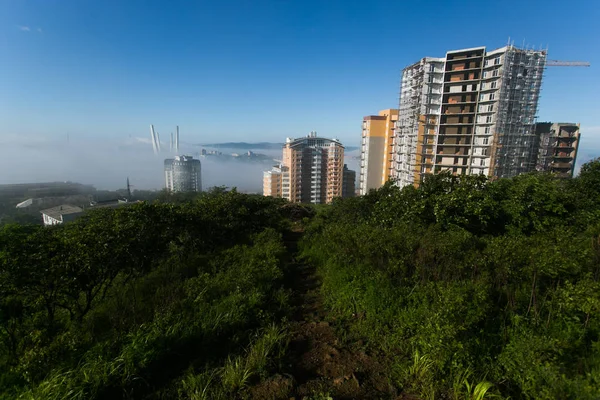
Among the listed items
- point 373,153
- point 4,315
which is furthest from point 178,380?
point 373,153

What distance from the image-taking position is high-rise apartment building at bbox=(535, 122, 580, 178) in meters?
38.3

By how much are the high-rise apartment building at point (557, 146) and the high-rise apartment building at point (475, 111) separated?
2167 millimetres

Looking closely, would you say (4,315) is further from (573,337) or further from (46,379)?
(573,337)

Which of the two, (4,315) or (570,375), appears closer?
(570,375)

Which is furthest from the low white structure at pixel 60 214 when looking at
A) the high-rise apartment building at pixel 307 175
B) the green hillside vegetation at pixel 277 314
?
the high-rise apartment building at pixel 307 175

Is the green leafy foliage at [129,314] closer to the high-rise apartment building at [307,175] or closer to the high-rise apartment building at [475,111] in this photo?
the high-rise apartment building at [475,111]

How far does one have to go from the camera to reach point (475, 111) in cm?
3506

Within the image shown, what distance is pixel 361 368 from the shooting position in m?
3.41

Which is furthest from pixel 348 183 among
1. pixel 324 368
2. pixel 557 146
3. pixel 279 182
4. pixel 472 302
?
pixel 324 368

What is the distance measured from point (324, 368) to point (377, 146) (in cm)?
4616

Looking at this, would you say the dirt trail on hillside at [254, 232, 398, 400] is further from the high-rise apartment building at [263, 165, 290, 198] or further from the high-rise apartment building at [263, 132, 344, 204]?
the high-rise apartment building at [263, 165, 290, 198]

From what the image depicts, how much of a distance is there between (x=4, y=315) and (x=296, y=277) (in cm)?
499

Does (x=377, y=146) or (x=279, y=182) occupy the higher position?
(x=377, y=146)

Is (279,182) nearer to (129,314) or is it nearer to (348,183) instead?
(348,183)
